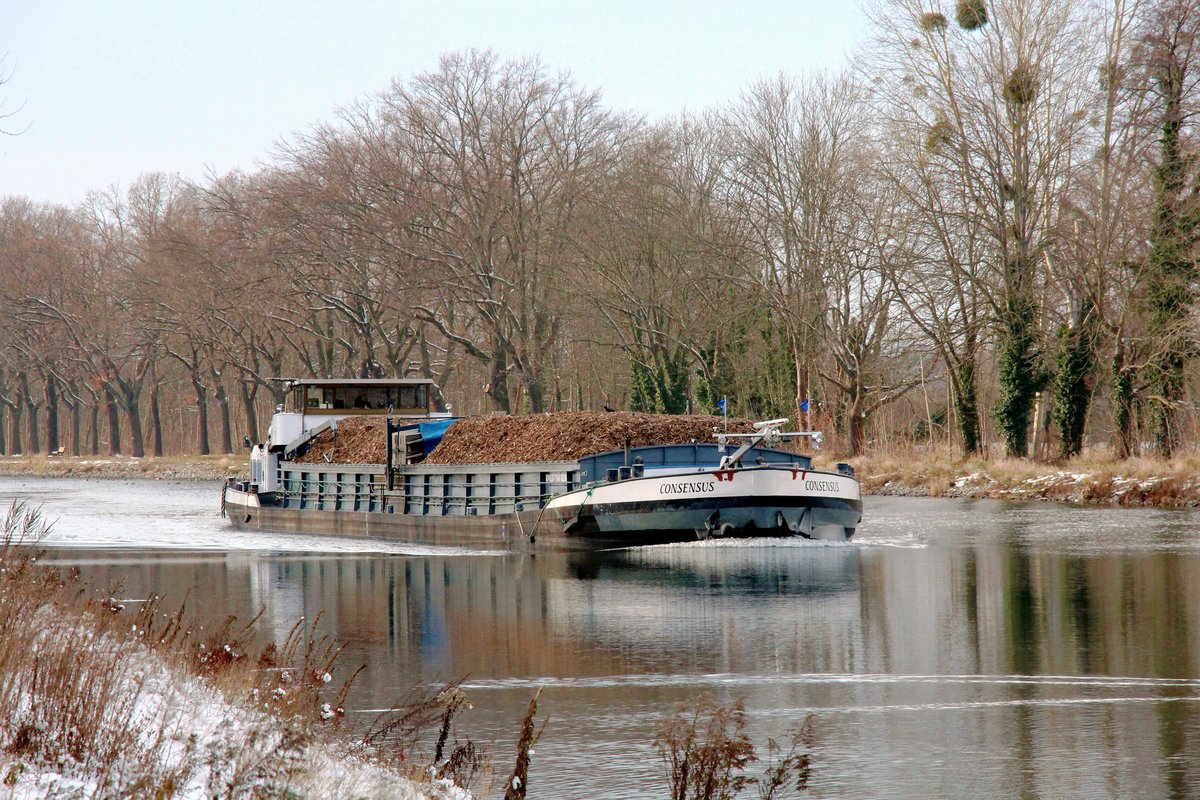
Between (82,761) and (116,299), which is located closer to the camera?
(82,761)

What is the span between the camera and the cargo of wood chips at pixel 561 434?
102 feet

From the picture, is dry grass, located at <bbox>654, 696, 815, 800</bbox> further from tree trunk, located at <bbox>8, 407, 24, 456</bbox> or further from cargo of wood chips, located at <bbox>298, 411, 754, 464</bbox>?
tree trunk, located at <bbox>8, 407, 24, 456</bbox>

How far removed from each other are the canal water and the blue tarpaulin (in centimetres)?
432

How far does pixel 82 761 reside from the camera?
729 cm

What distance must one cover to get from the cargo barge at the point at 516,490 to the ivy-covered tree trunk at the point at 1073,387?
15.7 meters

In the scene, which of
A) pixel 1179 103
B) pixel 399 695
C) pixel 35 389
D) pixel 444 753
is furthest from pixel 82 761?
pixel 35 389

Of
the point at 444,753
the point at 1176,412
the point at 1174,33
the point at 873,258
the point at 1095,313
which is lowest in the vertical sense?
the point at 444,753

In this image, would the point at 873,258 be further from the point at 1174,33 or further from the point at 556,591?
the point at 556,591

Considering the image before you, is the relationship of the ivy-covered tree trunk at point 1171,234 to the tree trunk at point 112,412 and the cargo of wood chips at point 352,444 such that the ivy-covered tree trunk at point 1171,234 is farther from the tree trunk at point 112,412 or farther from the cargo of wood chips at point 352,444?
the tree trunk at point 112,412

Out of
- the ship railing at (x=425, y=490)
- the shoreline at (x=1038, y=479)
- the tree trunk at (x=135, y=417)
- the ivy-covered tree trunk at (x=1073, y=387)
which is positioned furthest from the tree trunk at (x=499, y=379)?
the tree trunk at (x=135, y=417)

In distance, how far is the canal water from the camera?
395 inches

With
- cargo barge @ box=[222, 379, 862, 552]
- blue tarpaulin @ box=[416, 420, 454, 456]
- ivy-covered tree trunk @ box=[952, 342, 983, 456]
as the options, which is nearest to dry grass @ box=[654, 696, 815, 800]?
cargo barge @ box=[222, 379, 862, 552]

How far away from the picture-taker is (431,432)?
119ft

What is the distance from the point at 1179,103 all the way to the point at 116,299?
57199mm
